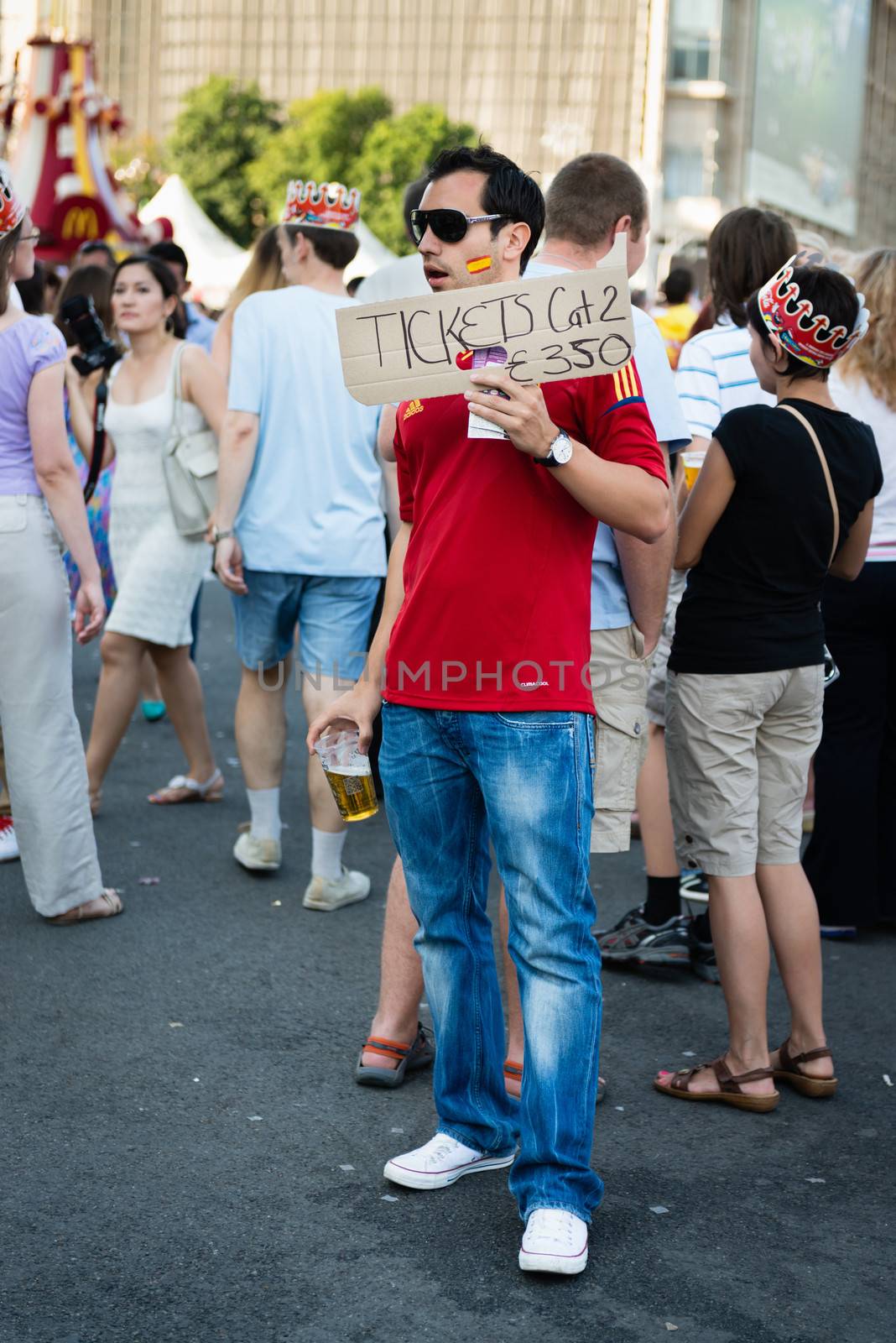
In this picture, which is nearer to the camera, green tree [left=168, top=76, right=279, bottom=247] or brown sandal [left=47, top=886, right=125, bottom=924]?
brown sandal [left=47, top=886, right=125, bottom=924]

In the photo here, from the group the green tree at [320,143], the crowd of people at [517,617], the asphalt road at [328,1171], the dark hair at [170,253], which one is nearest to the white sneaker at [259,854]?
the crowd of people at [517,617]

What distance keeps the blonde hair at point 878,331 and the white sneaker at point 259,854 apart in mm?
2490

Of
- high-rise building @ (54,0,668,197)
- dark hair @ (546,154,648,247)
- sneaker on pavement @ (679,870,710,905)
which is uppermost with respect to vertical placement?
high-rise building @ (54,0,668,197)

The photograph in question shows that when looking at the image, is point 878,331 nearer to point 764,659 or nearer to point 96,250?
point 764,659

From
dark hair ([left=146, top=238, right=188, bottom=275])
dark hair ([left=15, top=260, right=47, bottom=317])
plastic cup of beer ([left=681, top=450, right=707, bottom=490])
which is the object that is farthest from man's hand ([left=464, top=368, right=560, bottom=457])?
dark hair ([left=146, top=238, right=188, bottom=275])

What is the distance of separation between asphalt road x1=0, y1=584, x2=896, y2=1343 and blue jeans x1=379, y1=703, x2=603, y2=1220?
242 mm

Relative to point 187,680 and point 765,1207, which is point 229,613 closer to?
point 187,680

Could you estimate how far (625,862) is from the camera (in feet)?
19.9

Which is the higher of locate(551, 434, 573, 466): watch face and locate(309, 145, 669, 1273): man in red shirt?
locate(551, 434, 573, 466): watch face

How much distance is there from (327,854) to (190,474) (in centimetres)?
162

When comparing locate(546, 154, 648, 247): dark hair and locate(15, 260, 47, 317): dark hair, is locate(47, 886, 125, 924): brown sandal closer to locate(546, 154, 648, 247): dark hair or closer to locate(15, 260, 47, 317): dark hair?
locate(546, 154, 648, 247): dark hair

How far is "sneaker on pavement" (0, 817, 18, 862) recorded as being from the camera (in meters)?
5.78

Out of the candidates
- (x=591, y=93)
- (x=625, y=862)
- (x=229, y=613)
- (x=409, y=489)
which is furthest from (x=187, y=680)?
(x=591, y=93)

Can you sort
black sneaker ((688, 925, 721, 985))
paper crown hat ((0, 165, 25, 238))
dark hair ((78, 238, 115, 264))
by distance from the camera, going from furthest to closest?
dark hair ((78, 238, 115, 264))
black sneaker ((688, 925, 721, 985))
paper crown hat ((0, 165, 25, 238))
